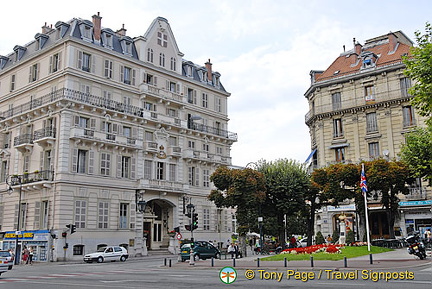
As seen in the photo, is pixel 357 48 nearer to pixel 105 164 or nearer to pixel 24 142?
pixel 105 164

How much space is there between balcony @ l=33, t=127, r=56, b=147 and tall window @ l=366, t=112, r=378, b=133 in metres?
30.3

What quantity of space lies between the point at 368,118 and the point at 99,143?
87.8 feet

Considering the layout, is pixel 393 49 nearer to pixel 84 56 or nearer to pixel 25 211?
pixel 84 56

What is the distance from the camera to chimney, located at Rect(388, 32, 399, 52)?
4754 centimetres

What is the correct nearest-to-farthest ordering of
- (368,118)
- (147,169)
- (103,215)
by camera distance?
(103,215) → (147,169) → (368,118)

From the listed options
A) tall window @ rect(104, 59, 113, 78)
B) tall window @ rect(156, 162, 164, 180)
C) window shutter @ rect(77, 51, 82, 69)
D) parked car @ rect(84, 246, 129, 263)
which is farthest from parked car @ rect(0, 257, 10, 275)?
tall window @ rect(156, 162, 164, 180)

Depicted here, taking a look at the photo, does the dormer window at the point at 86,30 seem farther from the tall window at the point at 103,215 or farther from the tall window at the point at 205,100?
the tall window at the point at 205,100

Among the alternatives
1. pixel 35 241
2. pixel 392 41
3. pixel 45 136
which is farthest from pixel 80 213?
pixel 392 41

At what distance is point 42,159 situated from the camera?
3994cm

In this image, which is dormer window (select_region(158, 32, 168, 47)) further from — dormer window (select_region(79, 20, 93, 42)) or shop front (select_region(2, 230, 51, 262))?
shop front (select_region(2, 230, 51, 262))

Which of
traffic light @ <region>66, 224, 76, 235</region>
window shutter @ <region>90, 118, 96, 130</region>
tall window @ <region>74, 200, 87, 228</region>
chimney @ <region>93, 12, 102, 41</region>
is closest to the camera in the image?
traffic light @ <region>66, 224, 76, 235</region>

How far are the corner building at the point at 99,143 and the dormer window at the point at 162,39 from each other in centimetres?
21

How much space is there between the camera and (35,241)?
125 feet

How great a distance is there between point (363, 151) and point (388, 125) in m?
3.50
